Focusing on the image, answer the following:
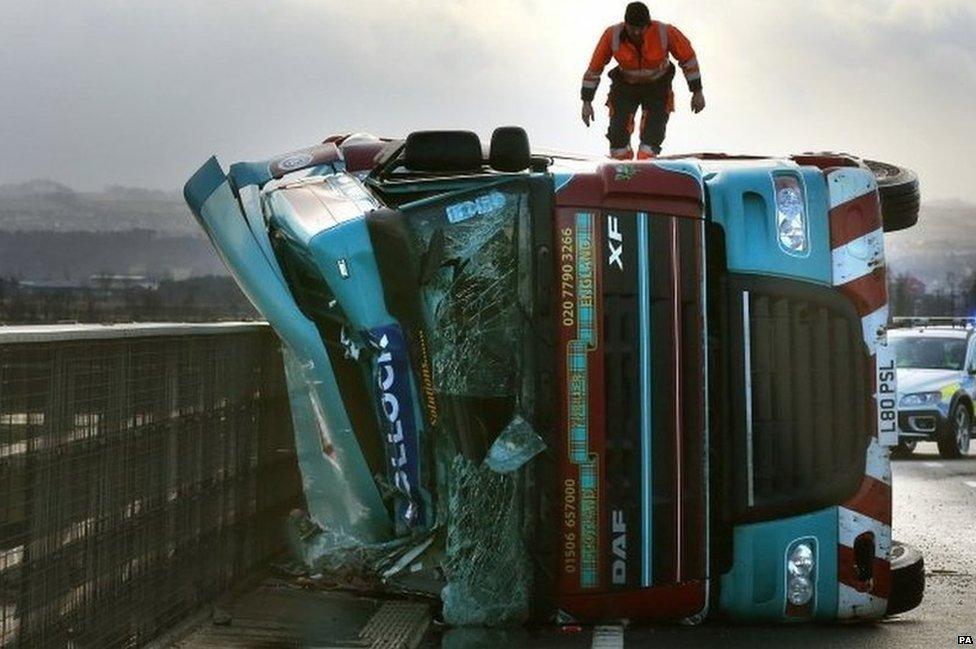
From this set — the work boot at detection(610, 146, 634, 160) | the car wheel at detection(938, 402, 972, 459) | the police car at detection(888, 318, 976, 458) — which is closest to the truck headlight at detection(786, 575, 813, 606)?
the work boot at detection(610, 146, 634, 160)

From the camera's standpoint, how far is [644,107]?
12.9 m

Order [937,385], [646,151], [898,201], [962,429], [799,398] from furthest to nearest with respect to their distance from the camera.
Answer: [962,429], [937,385], [646,151], [898,201], [799,398]

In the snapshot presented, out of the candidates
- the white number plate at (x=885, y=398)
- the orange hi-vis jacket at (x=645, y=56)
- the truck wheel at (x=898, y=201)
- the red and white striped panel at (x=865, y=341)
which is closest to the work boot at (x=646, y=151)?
the orange hi-vis jacket at (x=645, y=56)

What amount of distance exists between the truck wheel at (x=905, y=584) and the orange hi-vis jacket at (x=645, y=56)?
17.6ft

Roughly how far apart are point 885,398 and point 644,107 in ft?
17.6

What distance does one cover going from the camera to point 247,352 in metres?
8.77

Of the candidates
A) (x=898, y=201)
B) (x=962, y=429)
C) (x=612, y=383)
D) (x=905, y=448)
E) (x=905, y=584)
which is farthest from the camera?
(x=905, y=448)

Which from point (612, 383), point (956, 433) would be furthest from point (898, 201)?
point (956, 433)

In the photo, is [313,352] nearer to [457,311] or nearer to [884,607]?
[457,311]

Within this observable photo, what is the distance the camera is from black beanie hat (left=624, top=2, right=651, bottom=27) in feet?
42.3

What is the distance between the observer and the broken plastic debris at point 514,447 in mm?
7477

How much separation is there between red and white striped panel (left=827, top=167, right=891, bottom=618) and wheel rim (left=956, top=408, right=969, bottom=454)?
58.5 feet

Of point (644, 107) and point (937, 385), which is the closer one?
point (644, 107)

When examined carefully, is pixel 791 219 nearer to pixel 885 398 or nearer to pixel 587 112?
pixel 885 398
